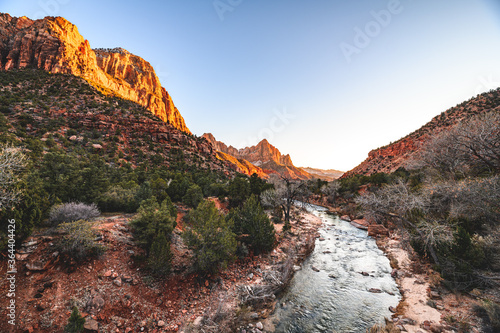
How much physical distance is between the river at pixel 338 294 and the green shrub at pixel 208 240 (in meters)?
3.71

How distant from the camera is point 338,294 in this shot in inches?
398

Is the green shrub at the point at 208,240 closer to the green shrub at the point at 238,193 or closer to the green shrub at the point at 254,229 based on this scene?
the green shrub at the point at 254,229

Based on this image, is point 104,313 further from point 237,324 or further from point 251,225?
point 251,225

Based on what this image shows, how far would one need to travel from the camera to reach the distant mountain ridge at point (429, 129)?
40.8 metres

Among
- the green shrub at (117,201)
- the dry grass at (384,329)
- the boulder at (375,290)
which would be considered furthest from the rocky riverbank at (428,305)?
the green shrub at (117,201)

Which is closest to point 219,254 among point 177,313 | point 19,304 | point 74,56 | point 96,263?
point 177,313

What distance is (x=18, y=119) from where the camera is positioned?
28594mm

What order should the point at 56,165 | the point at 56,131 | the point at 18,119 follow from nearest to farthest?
the point at 56,165, the point at 18,119, the point at 56,131

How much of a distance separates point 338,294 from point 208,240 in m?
7.97

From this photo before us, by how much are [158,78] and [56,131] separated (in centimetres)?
9622

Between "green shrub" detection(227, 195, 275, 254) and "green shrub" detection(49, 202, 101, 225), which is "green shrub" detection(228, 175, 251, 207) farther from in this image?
"green shrub" detection(49, 202, 101, 225)

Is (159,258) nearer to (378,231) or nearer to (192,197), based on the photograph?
(192,197)

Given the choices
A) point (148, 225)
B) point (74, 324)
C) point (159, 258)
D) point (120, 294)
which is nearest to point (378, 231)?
point (159, 258)

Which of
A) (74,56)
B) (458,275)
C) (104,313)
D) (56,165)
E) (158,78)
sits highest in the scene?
(158,78)
